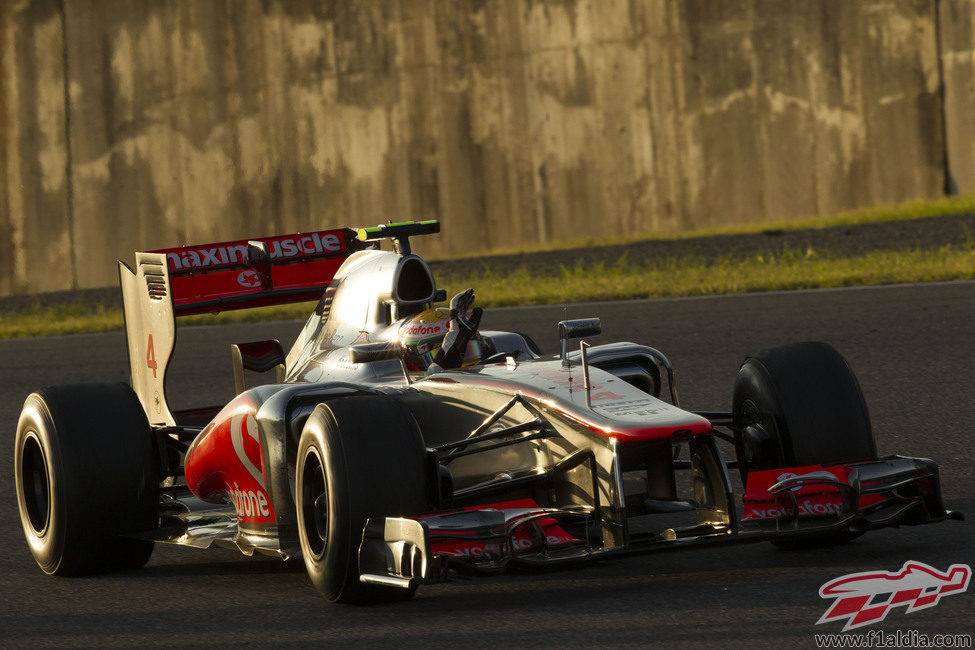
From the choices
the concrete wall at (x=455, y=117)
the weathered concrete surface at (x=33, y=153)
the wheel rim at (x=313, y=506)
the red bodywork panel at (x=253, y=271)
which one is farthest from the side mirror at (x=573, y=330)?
the weathered concrete surface at (x=33, y=153)

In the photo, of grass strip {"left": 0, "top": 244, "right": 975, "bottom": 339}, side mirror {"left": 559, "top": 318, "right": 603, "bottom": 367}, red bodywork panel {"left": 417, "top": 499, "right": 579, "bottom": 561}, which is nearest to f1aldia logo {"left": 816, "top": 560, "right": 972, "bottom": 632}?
red bodywork panel {"left": 417, "top": 499, "right": 579, "bottom": 561}

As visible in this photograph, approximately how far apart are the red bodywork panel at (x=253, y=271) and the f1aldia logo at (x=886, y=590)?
3.42 metres

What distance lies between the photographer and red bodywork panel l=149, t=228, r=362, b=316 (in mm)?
7152

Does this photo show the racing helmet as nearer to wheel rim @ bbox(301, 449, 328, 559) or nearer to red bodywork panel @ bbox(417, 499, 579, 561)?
wheel rim @ bbox(301, 449, 328, 559)

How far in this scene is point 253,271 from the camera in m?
7.35

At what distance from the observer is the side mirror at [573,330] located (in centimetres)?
555

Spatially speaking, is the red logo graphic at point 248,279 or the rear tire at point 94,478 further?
the red logo graphic at point 248,279

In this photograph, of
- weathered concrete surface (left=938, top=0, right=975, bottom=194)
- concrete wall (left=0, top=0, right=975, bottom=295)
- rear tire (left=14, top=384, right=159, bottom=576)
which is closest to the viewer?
rear tire (left=14, top=384, right=159, bottom=576)

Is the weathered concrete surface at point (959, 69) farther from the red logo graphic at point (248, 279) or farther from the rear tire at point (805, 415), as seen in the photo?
the rear tire at point (805, 415)

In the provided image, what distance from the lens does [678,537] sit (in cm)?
482

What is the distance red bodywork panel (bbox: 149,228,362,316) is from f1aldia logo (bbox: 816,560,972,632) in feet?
11.2

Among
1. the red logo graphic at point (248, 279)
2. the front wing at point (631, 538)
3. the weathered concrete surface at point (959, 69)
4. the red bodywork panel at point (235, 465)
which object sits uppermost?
the weathered concrete surface at point (959, 69)

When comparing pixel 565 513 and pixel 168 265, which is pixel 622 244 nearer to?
pixel 168 265

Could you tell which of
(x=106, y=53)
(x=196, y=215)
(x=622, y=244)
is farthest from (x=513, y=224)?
(x=106, y=53)
